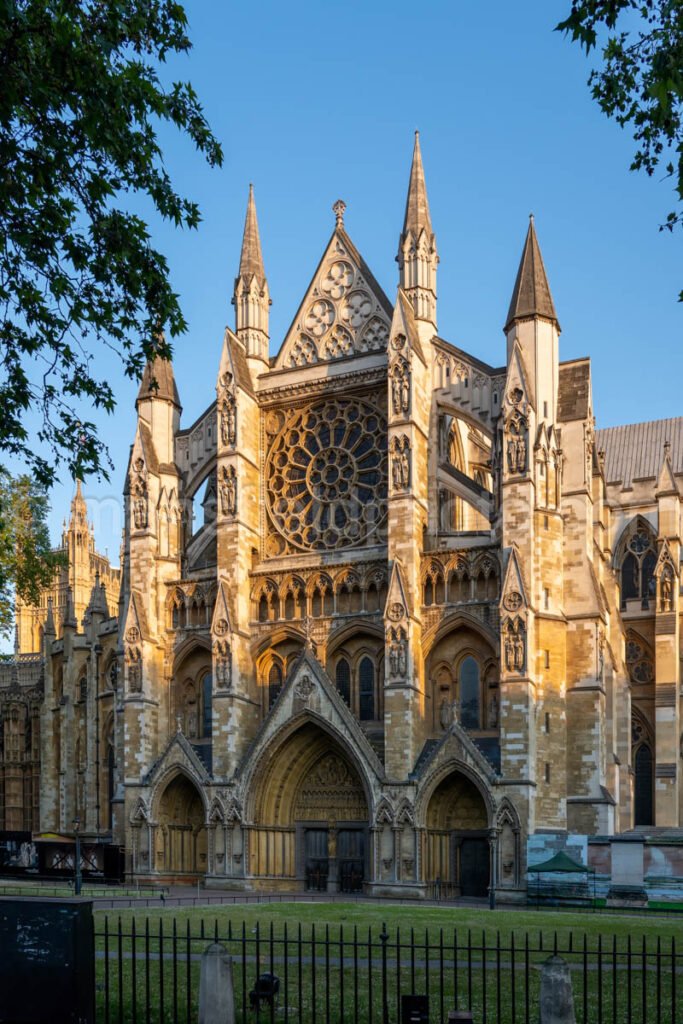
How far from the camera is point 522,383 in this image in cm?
3734

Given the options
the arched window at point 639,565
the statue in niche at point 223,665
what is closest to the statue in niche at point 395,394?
the statue in niche at point 223,665

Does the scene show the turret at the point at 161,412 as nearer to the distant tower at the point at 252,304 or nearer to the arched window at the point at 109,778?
the distant tower at the point at 252,304

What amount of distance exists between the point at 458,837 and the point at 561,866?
14.6 feet

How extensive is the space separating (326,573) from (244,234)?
13.8 metres

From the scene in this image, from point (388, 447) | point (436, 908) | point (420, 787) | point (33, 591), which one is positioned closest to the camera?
point (436, 908)

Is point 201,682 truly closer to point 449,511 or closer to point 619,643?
point 449,511

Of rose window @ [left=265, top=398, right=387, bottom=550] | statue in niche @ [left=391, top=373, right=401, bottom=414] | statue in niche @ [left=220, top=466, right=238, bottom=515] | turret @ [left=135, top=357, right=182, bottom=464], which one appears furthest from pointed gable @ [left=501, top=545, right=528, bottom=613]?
turret @ [left=135, top=357, right=182, bottom=464]

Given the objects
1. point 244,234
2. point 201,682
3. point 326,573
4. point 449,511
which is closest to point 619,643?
point 449,511

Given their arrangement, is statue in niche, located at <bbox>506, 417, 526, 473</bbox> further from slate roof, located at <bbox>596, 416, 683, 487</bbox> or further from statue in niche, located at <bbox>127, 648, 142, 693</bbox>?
slate roof, located at <bbox>596, 416, 683, 487</bbox>

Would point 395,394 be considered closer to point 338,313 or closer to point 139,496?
point 338,313

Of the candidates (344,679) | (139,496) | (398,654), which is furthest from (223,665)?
(139,496)

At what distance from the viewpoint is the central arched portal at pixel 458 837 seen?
36.6 m

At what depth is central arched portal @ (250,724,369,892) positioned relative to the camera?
39.1m

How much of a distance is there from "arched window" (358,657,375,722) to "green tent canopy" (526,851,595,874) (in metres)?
8.01
